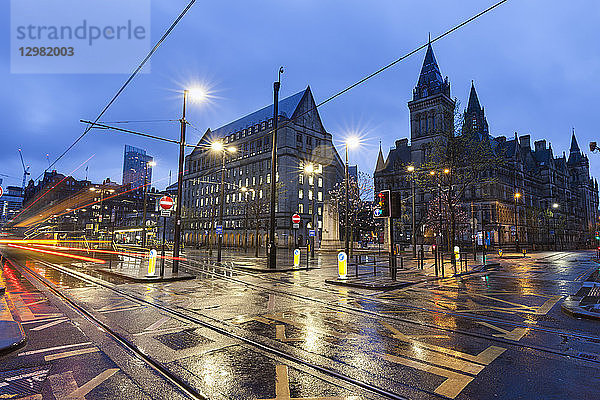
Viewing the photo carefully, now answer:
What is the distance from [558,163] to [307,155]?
282ft

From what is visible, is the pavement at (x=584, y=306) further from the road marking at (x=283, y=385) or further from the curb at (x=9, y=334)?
the curb at (x=9, y=334)

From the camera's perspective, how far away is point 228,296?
1099 cm

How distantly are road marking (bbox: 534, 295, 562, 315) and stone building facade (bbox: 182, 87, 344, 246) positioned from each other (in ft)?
156

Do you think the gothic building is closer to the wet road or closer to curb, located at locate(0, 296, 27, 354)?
the wet road

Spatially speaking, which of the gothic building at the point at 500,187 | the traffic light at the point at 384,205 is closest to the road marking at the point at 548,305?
the traffic light at the point at 384,205

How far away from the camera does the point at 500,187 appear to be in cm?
7519

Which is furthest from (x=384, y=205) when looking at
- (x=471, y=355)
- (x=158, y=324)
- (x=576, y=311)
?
(x=158, y=324)

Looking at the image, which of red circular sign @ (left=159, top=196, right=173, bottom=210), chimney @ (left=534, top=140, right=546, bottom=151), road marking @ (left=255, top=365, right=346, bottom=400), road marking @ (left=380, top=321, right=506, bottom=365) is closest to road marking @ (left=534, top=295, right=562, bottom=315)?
road marking @ (left=380, top=321, right=506, bottom=365)

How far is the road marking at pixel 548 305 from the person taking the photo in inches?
349

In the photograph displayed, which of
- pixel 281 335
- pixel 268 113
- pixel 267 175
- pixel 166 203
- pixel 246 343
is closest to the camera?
pixel 246 343

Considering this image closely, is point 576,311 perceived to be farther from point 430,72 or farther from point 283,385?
point 430,72

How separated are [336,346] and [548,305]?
309 inches

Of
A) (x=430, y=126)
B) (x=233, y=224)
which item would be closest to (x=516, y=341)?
(x=233, y=224)

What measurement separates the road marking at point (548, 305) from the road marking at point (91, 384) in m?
9.91
